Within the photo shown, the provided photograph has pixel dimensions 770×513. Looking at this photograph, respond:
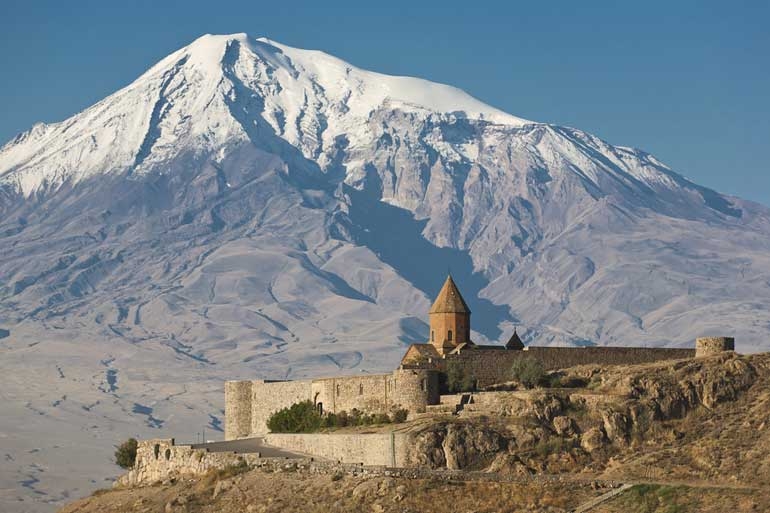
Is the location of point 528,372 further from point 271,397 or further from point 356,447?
point 271,397

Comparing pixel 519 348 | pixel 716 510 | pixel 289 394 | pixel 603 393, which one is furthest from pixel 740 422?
pixel 289 394

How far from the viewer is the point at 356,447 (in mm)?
60375

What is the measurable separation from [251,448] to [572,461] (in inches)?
534

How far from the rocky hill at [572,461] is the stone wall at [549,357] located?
383 cm

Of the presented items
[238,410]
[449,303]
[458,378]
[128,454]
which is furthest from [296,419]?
[449,303]

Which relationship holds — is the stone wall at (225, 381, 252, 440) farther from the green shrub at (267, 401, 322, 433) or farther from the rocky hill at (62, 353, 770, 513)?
the rocky hill at (62, 353, 770, 513)

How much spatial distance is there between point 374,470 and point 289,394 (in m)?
19.4

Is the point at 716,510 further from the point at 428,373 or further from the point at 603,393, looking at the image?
the point at 428,373

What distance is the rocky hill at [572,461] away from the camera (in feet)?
170

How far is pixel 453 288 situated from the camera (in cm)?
7738

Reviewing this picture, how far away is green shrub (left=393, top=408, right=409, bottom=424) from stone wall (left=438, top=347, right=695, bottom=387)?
4.14m

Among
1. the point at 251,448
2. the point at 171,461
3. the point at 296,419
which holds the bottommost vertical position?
the point at 171,461

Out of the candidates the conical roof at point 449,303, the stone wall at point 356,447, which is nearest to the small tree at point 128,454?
A: the stone wall at point 356,447

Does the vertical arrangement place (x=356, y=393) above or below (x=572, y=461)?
above
